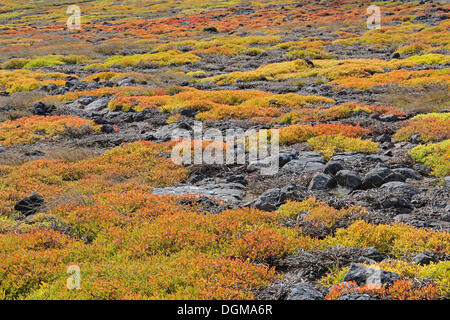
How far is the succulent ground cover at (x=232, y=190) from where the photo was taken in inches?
263

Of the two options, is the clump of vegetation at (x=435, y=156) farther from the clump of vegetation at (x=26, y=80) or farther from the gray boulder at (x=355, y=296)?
the clump of vegetation at (x=26, y=80)

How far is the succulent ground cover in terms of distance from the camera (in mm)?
6691

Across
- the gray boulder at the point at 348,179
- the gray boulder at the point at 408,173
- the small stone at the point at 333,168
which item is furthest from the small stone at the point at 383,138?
the gray boulder at the point at 348,179

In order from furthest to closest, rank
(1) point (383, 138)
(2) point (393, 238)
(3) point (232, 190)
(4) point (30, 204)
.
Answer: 1. (1) point (383, 138)
2. (3) point (232, 190)
3. (4) point (30, 204)
4. (2) point (393, 238)

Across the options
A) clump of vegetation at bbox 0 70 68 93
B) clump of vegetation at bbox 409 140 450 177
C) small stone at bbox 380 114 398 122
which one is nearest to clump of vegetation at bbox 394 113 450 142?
clump of vegetation at bbox 409 140 450 177

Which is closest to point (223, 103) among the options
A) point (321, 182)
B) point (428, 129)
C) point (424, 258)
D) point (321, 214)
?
point (428, 129)

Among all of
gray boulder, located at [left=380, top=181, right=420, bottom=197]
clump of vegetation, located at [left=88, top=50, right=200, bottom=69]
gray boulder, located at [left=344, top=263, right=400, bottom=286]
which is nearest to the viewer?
gray boulder, located at [left=344, top=263, right=400, bottom=286]

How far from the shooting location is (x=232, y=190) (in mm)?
11758

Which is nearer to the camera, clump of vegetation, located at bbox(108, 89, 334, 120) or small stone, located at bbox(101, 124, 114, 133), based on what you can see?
small stone, located at bbox(101, 124, 114, 133)

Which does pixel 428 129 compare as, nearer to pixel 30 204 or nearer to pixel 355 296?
pixel 355 296

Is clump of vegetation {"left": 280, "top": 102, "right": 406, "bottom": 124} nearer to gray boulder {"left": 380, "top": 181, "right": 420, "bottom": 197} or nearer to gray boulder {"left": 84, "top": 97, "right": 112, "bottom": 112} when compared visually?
gray boulder {"left": 380, "top": 181, "right": 420, "bottom": 197}

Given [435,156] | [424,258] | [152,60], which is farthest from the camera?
[152,60]

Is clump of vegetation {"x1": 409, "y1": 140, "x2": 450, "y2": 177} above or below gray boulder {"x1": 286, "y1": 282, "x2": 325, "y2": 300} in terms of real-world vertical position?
above
